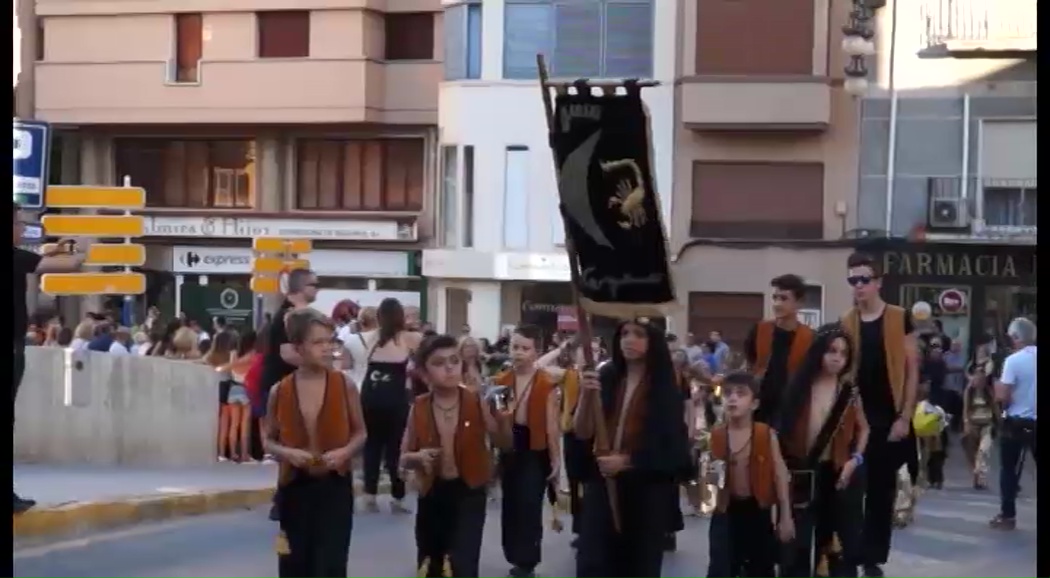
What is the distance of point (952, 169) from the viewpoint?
29641 mm

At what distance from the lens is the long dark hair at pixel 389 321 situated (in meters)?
13.3

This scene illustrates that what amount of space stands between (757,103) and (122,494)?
18.5 meters

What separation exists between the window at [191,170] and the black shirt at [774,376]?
2599cm

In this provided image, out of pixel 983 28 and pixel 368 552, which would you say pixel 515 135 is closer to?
pixel 983 28

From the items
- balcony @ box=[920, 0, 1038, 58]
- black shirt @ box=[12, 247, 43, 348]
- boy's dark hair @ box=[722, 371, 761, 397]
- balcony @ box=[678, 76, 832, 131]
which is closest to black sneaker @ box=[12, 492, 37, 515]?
black shirt @ box=[12, 247, 43, 348]

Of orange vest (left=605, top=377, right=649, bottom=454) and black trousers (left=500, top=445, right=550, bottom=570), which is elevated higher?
orange vest (left=605, top=377, right=649, bottom=454)

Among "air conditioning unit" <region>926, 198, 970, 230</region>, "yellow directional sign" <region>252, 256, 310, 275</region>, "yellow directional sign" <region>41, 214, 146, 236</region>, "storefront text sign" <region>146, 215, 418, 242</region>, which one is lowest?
"yellow directional sign" <region>252, 256, 310, 275</region>

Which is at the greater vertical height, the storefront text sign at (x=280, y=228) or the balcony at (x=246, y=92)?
the balcony at (x=246, y=92)

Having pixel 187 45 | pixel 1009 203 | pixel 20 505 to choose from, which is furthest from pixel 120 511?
pixel 187 45

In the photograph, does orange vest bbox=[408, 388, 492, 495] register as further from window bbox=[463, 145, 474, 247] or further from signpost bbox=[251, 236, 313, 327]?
window bbox=[463, 145, 474, 247]

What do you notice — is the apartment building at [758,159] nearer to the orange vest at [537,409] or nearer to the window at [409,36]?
the window at [409,36]

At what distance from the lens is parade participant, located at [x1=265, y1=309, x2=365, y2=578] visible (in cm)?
860

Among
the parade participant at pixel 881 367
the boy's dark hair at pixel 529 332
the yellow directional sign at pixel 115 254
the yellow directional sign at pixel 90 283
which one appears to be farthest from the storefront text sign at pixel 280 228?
the parade participant at pixel 881 367

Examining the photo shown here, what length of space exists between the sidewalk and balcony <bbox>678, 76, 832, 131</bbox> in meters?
15.5
